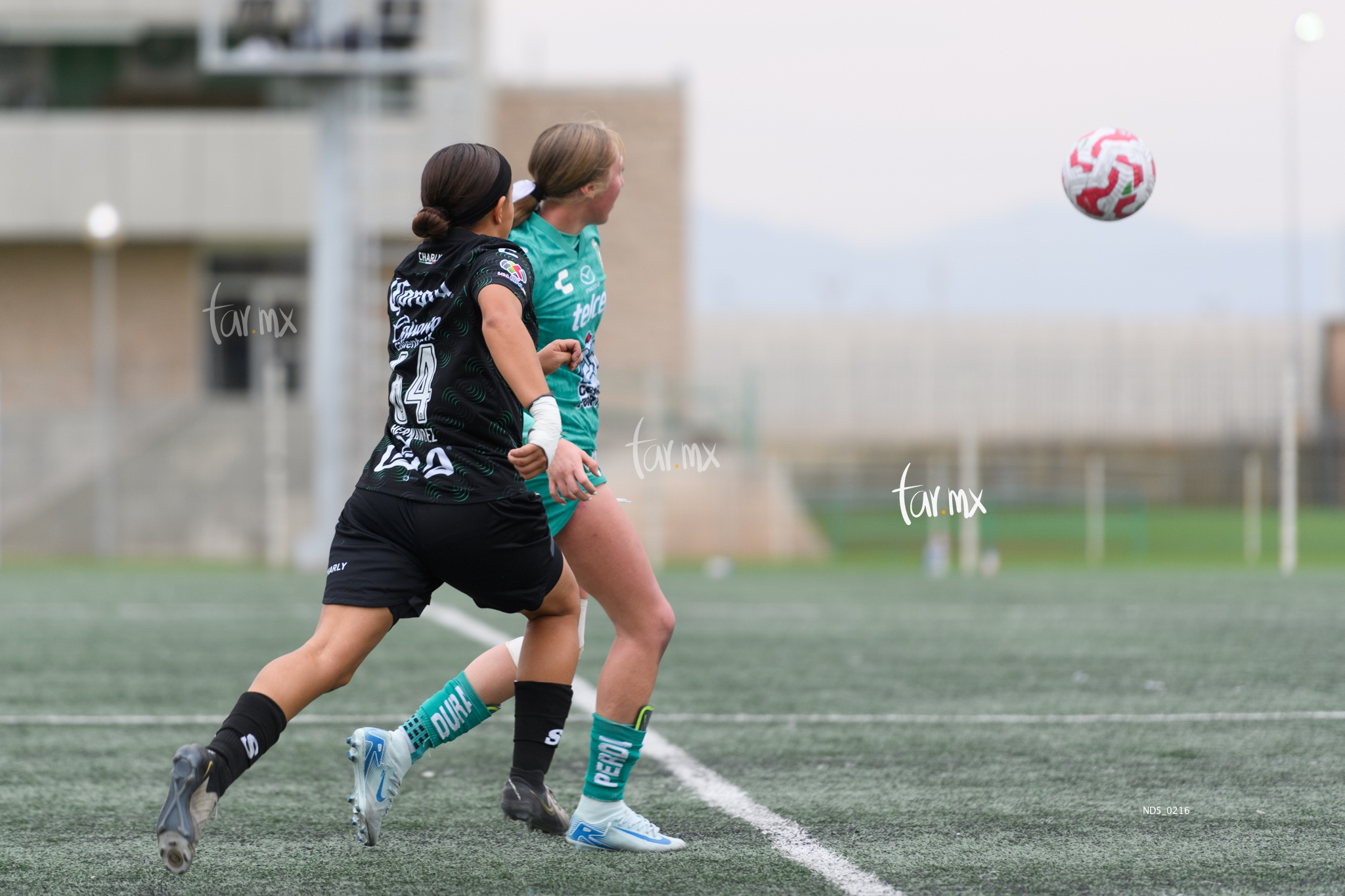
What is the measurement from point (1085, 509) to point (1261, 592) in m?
16.0

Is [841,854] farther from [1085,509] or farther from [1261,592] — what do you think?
[1085,509]

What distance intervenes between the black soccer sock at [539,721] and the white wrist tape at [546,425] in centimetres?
76

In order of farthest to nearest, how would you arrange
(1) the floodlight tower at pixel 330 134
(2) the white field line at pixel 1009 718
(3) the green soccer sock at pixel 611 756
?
1. (1) the floodlight tower at pixel 330 134
2. (2) the white field line at pixel 1009 718
3. (3) the green soccer sock at pixel 611 756

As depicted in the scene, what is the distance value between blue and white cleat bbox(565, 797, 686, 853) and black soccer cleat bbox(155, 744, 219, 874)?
957 millimetres

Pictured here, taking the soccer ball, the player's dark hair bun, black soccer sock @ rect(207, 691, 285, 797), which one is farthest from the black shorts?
the soccer ball

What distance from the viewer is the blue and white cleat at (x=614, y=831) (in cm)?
386

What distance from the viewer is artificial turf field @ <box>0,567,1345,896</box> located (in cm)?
359

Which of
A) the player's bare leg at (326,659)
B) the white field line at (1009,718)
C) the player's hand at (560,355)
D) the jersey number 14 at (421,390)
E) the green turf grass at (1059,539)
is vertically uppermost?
the player's hand at (560,355)

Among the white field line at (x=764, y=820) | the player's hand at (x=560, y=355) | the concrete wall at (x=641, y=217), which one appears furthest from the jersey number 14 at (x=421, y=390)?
the concrete wall at (x=641, y=217)

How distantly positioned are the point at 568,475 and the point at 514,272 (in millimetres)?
494

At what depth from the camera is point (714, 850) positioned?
3820 millimetres

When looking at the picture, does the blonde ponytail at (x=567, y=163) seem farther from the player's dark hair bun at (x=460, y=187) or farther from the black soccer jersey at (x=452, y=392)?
the black soccer jersey at (x=452, y=392)

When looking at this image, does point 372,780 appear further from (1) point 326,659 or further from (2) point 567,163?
(2) point 567,163

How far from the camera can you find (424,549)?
12.1 feet
